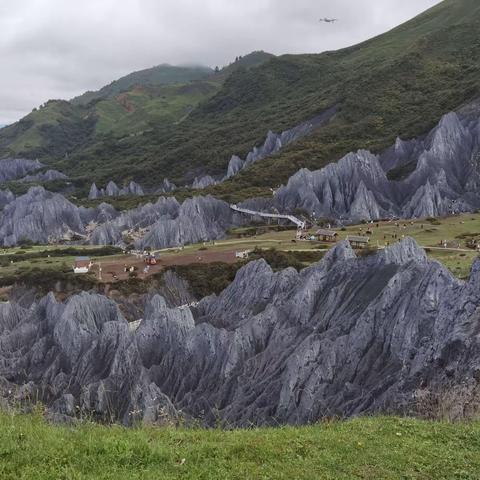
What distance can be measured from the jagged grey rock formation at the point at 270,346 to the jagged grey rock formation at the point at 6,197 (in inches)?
4851

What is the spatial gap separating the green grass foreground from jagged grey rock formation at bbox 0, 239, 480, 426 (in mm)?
10363

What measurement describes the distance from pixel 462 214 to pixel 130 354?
6461cm

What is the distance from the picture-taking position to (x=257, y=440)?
38.7 feet

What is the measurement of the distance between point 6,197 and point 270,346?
154 m

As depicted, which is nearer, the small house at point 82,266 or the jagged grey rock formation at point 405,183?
the small house at point 82,266

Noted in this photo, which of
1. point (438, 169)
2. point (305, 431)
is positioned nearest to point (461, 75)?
point (438, 169)

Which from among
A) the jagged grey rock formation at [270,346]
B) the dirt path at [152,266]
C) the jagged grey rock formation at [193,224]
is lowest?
the jagged grey rock formation at [270,346]

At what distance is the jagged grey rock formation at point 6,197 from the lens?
17038 centimetres

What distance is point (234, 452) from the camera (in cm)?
1116

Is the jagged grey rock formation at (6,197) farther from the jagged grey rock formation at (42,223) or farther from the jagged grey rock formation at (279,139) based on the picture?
the jagged grey rock formation at (279,139)

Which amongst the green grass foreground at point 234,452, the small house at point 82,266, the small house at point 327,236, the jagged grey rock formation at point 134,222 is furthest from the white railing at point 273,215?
the green grass foreground at point 234,452

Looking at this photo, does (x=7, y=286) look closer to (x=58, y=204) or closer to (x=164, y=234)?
(x=164, y=234)

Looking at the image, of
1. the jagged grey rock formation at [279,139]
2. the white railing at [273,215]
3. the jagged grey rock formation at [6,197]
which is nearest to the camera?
the white railing at [273,215]

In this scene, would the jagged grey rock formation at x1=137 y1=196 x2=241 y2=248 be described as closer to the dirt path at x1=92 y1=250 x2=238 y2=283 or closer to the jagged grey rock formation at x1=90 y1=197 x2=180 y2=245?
the jagged grey rock formation at x1=90 y1=197 x2=180 y2=245
